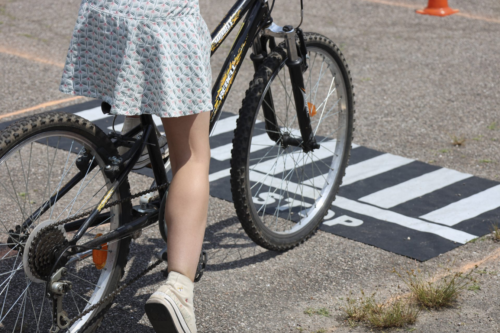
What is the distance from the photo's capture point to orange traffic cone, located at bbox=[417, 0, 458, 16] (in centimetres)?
933

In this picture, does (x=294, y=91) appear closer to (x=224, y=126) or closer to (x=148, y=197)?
(x=148, y=197)

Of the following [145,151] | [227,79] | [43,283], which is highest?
[227,79]

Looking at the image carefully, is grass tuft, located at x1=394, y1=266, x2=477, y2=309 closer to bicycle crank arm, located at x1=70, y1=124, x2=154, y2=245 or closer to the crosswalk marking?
bicycle crank arm, located at x1=70, y1=124, x2=154, y2=245

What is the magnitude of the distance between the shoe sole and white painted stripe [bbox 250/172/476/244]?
1.62 metres

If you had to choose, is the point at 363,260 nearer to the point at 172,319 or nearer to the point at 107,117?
the point at 172,319

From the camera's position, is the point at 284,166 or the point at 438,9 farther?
the point at 438,9

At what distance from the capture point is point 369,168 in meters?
5.02

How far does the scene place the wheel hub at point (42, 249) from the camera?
264cm

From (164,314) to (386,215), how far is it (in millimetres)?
2033

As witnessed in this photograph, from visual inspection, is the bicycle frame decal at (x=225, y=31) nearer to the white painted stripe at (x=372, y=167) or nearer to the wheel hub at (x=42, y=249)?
the wheel hub at (x=42, y=249)

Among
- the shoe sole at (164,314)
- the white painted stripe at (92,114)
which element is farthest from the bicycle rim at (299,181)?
the white painted stripe at (92,114)

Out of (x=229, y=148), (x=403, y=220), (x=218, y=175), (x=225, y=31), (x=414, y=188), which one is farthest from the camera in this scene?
(x=229, y=148)

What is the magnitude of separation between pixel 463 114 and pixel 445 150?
35.7 inches

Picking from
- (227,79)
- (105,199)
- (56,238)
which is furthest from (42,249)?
(227,79)
